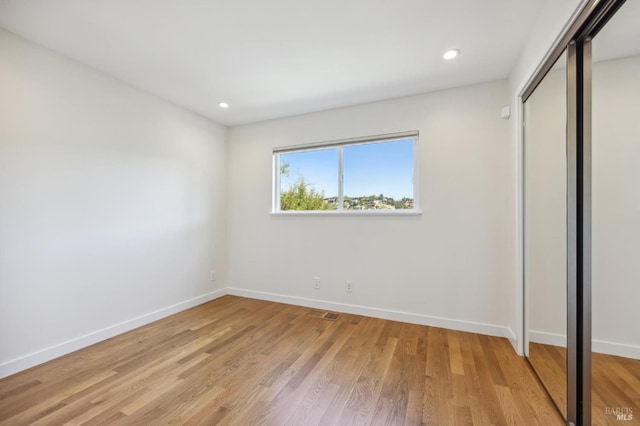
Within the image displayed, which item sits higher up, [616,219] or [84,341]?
[616,219]

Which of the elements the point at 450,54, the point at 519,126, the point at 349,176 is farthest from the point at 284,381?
the point at 450,54

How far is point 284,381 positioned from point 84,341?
6.09ft

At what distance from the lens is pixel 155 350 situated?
7.43 ft

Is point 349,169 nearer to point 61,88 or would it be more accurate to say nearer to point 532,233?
point 532,233

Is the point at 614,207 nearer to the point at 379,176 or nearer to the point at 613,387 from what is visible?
the point at 613,387

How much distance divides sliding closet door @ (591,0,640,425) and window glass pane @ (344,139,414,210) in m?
1.73

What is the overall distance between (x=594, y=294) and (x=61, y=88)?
12.6 feet

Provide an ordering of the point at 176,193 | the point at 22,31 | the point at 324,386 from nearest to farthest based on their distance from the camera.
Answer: the point at 324,386 → the point at 22,31 → the point at 176,193

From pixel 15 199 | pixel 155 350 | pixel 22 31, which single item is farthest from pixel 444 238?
pixel 22 31

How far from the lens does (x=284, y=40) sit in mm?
2016

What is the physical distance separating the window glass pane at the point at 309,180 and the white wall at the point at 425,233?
18 centimetres

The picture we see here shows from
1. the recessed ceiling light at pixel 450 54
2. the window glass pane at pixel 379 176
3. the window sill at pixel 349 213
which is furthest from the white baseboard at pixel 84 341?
the recessed ceiling light at pixel 450 54

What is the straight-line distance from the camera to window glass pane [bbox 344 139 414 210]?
9.75 feet

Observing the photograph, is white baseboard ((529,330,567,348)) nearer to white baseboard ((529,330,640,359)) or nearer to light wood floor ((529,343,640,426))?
white baseboard ((529,330,640,359))
